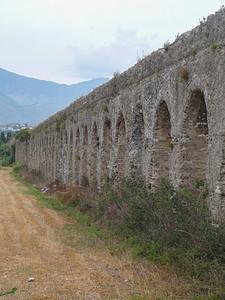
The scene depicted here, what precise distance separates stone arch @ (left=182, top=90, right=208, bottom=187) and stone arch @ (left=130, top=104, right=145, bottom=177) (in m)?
2.63

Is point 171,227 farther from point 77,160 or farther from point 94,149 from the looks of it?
point 77,160

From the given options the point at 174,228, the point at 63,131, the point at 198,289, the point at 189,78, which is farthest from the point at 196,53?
the point at 63,131

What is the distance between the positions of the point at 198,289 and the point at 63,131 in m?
15.6

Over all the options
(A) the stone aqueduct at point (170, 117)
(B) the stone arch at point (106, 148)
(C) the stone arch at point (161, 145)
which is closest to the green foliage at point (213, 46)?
(A) the stone aqueduct at point (170, 117)

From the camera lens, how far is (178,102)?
7633 mm

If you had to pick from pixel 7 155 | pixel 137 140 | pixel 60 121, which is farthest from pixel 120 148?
pixel 7 155

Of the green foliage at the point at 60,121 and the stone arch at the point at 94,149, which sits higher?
the green foliage at the point at 60,121

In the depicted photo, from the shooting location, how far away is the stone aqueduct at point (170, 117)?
630 cm

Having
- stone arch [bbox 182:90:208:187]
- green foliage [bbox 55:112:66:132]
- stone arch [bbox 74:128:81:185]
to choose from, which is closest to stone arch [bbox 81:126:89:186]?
stone arch [bbox 74:128:81:185]

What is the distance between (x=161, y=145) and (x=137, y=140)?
150 centimetres

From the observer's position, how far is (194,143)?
291 inches

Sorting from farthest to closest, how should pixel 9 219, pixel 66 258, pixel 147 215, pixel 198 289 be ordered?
pixel 9 219, pixel 147 215, pixel 66 258, pixel 198 289

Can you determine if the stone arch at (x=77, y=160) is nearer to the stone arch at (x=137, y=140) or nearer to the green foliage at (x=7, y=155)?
Result: the stone arch at (x=137, y=140)

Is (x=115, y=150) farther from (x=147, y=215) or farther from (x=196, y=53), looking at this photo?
(x=196, y=53)
